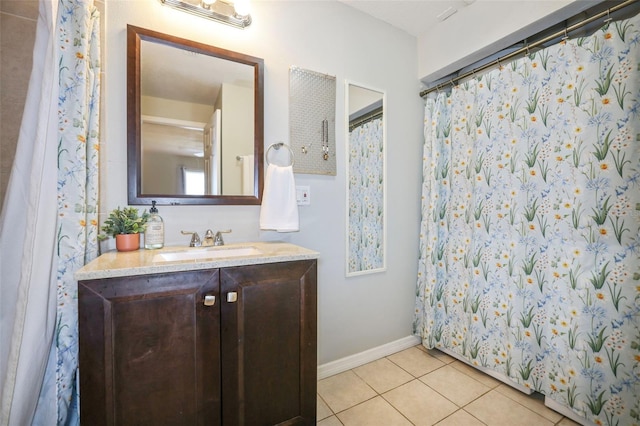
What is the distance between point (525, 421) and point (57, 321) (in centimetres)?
218

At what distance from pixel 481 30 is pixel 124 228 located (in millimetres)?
2373

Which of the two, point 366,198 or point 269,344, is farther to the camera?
point 366,198

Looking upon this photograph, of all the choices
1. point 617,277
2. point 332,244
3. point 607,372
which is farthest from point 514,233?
point 332,244

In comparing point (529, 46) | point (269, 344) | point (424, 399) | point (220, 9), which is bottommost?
point (424, 399)

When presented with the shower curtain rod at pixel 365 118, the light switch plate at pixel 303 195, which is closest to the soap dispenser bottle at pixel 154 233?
the light switch plate at pixel 303 195

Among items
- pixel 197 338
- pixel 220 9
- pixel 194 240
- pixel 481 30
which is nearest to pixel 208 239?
pixel 194 240

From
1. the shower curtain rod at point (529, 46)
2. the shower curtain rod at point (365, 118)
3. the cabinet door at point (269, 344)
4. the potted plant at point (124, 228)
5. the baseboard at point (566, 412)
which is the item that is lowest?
the baseboard at point (566, 412)

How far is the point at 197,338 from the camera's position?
3.24 ft

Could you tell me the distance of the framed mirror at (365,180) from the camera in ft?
6.22

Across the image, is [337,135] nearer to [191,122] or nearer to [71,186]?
[191,122]

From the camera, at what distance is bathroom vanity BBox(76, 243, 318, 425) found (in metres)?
0.86

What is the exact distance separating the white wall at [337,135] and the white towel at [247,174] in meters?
0.10

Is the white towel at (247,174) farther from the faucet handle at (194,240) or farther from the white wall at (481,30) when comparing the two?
the white wall at (481,30)

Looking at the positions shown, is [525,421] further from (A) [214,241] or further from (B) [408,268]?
(A) [214,241]
